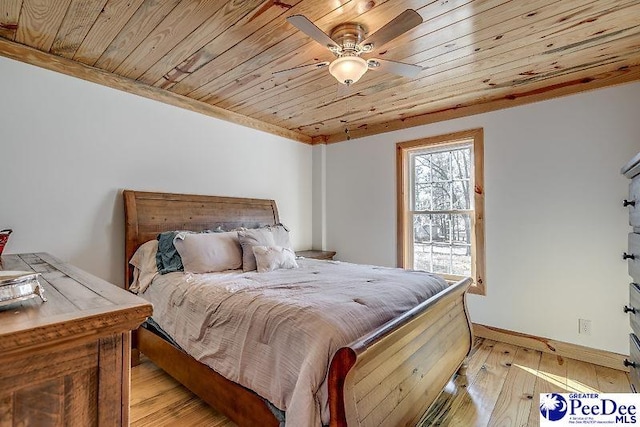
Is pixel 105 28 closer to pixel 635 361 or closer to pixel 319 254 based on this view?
pixel 319 254

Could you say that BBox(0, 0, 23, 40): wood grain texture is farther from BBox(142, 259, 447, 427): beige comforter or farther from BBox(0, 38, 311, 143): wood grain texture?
BBox(142, 259, 447, 427): beige comforter

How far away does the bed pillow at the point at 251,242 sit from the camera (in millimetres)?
2734

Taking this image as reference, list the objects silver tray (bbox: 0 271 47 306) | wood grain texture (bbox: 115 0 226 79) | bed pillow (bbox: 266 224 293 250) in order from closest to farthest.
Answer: silver tray (bbox: 0 271 47 306) → wood grain texture (bbox: 115 0 226 79) → bed pillow (bbox: 266 224 293 250)

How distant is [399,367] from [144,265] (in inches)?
83.7

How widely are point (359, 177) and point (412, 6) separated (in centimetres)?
256

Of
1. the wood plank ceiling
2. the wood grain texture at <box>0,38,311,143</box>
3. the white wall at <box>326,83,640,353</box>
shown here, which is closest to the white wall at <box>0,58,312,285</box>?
the wood grain texture at <box>0,38,311,143</box>

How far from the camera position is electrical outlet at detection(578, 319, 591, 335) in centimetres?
275

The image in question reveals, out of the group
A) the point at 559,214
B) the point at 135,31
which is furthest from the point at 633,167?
the point at 135,31

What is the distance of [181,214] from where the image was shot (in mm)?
3096

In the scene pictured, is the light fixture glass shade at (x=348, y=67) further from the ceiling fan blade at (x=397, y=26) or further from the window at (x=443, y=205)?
the window at (x=443, y=205)

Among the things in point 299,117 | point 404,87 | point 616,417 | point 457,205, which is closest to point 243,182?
point 299,117

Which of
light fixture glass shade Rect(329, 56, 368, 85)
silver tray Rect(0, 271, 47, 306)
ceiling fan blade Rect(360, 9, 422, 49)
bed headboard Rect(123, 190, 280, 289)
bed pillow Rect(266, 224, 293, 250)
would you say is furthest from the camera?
bed pillow Rect(266, 224, 293, 250)

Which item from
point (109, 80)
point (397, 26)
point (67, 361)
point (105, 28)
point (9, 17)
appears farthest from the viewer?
point (109, 80)

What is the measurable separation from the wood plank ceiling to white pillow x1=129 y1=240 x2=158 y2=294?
4.63 feet
